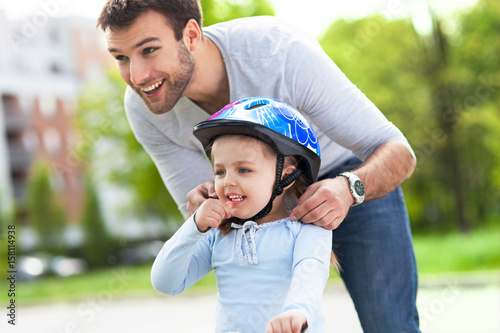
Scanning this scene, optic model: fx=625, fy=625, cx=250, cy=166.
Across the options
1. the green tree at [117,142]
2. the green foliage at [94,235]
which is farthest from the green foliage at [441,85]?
the green foliage at [94,235]

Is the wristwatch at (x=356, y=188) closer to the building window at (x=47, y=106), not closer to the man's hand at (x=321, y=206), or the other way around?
the man's hand at (x=321, y=206)

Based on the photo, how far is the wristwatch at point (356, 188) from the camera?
8.13 ft

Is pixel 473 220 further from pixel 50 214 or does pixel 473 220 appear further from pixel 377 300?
pixel 377 300

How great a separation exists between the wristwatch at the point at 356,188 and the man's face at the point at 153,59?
2.89 feet

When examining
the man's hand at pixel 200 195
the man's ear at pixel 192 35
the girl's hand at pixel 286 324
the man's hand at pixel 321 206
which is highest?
the man's ear at pixel 192 35

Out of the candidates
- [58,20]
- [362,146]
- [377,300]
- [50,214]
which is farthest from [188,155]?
[58,20]

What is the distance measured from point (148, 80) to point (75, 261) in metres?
33.3

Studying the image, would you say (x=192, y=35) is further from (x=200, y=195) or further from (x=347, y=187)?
(x=347, y=187)

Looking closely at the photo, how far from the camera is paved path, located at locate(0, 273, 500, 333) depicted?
8156 millimetres

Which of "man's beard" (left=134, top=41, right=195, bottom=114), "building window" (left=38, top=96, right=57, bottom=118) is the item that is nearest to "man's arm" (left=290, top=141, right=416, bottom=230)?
"man's beard" (left=134, top=41, right=195, bottom=114)

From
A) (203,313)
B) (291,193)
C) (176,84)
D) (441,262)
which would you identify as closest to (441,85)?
(441,262)

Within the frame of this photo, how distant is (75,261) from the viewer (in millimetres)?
34281

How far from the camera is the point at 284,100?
9.05 ft

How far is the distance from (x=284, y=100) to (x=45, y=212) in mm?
31882
